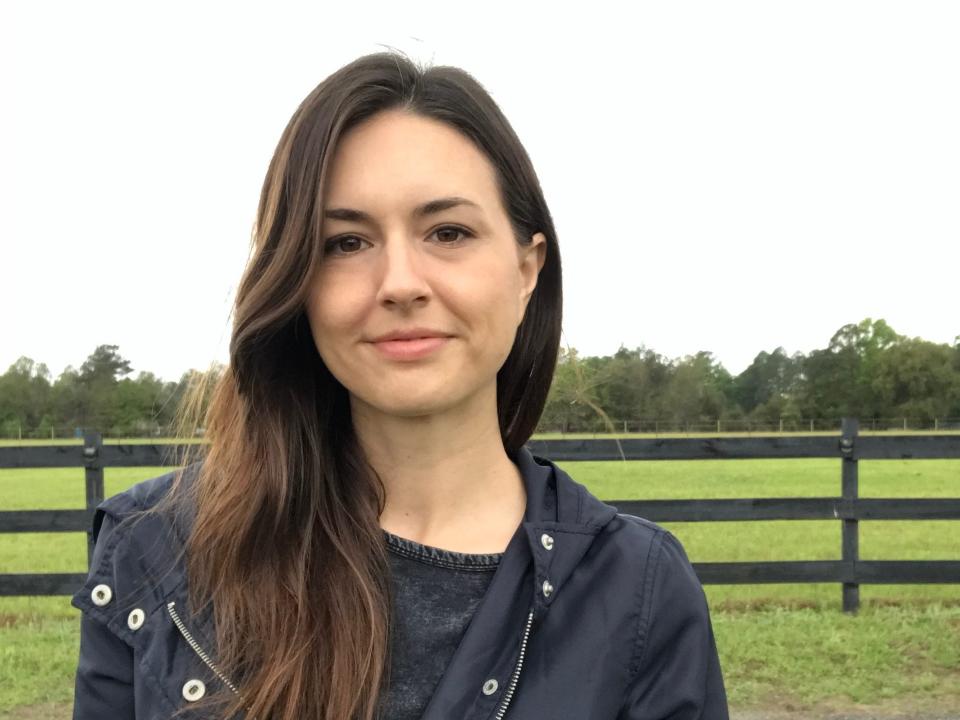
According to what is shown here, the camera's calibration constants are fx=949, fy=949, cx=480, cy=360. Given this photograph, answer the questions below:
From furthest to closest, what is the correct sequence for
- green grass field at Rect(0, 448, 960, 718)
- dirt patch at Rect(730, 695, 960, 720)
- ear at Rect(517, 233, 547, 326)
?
green grass field at Rect(0, 448, 960, 718)
dirt patch at Rect(730, 695, 960, 720)
ear at Rect(517, 233, 547, 326)

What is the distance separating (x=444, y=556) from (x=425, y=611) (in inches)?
3.2

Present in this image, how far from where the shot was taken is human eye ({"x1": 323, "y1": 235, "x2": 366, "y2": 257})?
1326 millimetres

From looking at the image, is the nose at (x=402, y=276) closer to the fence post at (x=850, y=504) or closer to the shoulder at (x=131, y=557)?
the shoulder at (x=131, y=557)

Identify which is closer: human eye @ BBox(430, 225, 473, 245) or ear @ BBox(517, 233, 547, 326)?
human eye @ BBox(430, 225, 473, 245)

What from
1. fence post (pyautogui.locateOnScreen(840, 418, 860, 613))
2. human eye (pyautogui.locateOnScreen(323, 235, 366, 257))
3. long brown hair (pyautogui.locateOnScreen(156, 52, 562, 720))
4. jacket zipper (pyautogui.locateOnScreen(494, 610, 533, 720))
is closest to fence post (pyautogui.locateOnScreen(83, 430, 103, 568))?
fence post (pyautogui.locateOnScreen(840, 418, 860, 613))

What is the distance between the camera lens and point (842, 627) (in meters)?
5.70

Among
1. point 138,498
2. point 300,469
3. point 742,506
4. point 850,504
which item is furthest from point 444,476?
point 850,504

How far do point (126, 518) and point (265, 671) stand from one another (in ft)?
1.00

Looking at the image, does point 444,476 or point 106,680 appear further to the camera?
point 444,476

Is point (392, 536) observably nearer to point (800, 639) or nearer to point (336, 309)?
point (336, 309)

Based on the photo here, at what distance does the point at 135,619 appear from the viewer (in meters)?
1.27

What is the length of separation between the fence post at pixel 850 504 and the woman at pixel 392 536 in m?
5.26

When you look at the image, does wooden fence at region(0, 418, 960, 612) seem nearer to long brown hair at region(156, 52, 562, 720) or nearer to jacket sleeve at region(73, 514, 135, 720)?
long brown hair at region(156, 52, 562, 720)

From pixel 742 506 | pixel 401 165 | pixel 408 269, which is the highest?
pixel 401 165
